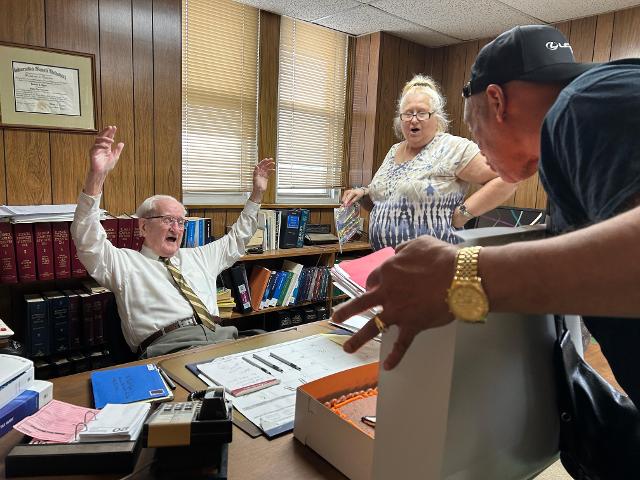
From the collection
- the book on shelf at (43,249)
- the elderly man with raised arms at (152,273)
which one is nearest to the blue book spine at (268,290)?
the elderly man with raised arms at (152,273)

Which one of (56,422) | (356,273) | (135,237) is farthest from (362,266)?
(135,237)

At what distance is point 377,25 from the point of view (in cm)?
368

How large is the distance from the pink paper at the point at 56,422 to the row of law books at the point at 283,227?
90.9 inches

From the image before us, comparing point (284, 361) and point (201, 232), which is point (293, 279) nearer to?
point (201, 232)

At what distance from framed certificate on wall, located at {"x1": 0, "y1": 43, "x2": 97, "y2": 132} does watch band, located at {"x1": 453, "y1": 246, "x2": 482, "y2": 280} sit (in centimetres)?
273

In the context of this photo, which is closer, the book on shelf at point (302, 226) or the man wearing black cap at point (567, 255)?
the man wearing black cap at point (567, 255)

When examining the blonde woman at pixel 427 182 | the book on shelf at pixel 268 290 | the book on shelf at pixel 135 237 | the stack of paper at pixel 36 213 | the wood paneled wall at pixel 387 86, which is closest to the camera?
the blonde woman at pixel 427 182

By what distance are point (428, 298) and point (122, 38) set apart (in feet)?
9.52

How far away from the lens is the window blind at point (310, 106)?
3.69 metres

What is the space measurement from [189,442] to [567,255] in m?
0.69

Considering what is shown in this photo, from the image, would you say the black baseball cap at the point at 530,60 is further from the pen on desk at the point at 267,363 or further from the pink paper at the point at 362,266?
the pen on desk at the point at 267,363

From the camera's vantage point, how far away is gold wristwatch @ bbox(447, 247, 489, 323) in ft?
1.57

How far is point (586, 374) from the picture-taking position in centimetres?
75

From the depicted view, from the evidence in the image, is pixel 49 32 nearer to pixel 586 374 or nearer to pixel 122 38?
pixel 122 38
